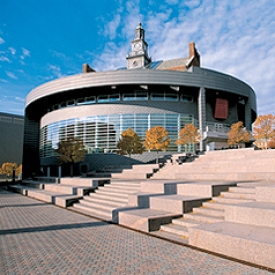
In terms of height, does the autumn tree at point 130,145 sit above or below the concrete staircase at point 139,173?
above

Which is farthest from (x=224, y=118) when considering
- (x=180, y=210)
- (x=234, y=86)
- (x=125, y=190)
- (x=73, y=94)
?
(x=180, y=210)

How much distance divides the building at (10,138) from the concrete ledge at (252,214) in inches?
3863

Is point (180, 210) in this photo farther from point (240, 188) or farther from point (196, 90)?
point (196, 90)

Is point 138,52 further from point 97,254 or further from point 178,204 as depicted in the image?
point 97,254

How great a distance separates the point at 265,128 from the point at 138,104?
17.9 metres

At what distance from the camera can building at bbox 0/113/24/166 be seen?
299 ft

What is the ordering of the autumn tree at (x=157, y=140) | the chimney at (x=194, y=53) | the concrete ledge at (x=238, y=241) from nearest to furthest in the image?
the concrete ledge at (x=238, y=241), the autumn tree at (x=157, y=140), the chimney at (x=194, y=53)

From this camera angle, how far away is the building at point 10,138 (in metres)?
91.1

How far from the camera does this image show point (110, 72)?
37469 mm

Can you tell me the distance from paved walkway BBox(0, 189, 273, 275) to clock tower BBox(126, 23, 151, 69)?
62.2 meters

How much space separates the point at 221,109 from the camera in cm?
4162

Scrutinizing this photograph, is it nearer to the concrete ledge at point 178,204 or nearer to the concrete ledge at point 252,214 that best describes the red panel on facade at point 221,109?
the concrete ledge at point 178,204

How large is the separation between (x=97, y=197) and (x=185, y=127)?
24721mm

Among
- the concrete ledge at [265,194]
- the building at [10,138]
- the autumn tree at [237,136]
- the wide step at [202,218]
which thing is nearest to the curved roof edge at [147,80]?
the autumn tree at [237,136]
